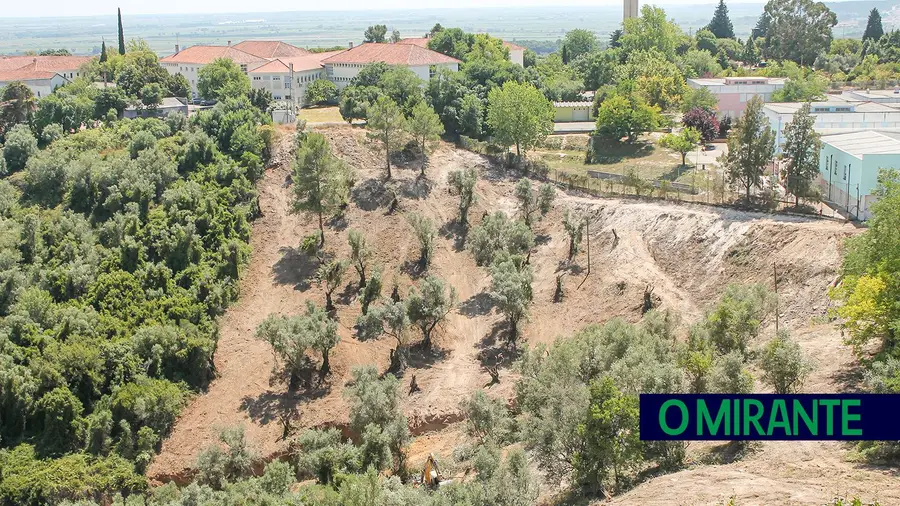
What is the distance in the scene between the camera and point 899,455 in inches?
1106

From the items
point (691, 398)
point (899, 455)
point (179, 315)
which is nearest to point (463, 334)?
point (179, 315)

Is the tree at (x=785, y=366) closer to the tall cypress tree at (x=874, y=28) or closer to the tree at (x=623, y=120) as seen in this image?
the tree at (x=623, y=120)

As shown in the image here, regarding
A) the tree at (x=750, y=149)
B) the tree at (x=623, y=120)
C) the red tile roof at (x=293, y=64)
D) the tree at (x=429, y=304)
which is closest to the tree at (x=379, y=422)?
the tree at (x=429, y=304)

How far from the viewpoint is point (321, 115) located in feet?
267

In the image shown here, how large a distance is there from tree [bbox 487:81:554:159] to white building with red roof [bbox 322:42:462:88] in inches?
771

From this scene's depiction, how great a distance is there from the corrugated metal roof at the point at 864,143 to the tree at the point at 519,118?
21.4m

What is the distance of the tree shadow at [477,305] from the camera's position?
180 feet

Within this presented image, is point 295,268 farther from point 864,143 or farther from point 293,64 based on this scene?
point 293,64

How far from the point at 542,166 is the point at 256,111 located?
81.2 feet

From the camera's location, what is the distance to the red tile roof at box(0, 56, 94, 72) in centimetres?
10156

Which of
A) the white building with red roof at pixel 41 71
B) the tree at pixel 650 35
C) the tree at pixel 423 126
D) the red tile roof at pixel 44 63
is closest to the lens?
the tree at pixel 423 126

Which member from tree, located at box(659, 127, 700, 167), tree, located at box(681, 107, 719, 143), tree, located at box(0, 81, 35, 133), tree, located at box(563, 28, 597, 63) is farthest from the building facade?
tree, located at box(563, 28, 597, 63)

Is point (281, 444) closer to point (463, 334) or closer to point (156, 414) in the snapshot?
point (156, 414)

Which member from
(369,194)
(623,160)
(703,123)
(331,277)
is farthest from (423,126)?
(703,123)
